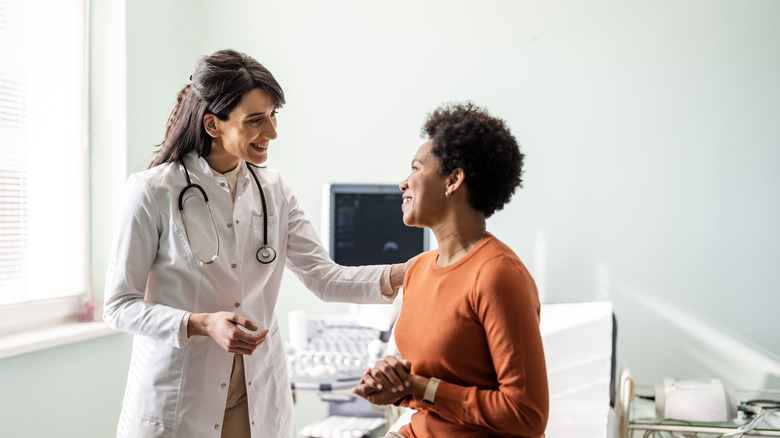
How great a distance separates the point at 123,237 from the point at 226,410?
1.49 ft

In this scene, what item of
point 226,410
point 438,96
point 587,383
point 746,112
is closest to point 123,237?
point 226,410

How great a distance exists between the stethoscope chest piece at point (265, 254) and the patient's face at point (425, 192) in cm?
43

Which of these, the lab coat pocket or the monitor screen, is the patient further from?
the monitor screen

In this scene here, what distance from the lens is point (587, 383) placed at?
2285 millimetres

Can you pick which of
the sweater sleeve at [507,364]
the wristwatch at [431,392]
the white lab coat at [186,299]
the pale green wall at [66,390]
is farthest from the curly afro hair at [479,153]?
the pale green wall at [66,390]

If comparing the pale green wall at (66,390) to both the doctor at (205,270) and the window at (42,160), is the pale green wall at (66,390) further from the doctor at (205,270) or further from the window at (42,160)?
the doctor at (205,270)

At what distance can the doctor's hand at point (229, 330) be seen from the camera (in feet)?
4.17

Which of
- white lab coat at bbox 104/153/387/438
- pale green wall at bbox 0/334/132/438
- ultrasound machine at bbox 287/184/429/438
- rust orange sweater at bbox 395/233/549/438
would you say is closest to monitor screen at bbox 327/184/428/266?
ultrasound machine at bbox 287/184/429/438

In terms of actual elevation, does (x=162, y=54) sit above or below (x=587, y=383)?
above

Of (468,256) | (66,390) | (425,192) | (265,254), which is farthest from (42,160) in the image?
(468,256)

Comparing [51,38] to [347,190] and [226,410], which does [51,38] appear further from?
[226,410]

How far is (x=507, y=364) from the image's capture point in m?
1.05

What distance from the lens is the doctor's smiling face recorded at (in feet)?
4.88

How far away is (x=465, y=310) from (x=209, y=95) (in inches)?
30.7
